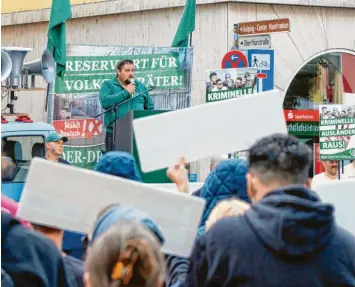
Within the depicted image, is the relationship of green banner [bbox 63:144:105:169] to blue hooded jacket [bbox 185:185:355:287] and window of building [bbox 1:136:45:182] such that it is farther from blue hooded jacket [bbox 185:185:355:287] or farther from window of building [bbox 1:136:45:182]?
blue hooded jacket [bbox 185:185:355:287]

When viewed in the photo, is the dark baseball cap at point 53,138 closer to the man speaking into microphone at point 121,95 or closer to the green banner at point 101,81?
the man speaking into microphone at point 121,95

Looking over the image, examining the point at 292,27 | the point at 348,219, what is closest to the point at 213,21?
the point at 292,27

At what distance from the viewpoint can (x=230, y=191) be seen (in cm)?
585

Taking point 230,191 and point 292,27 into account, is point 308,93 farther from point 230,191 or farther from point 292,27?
point 230,191

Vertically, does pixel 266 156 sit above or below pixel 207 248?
above

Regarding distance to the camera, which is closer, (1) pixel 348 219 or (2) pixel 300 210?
(2) pixel 300 210

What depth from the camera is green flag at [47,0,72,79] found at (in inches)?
688

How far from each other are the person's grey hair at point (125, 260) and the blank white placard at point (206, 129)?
1.70m

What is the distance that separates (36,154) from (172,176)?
9.34 meters

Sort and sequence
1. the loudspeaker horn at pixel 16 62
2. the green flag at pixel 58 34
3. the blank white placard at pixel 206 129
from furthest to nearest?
the green flag at pixel 58 34 → the loudspeaker horn at pixel 16 62 → the blank white placard at pixel 206 129

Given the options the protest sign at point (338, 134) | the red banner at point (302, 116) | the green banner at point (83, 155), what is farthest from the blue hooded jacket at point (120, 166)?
the red banner at point (302, 116)

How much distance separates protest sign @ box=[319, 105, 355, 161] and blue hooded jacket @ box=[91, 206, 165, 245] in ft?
39.3

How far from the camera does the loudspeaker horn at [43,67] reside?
16.2 m

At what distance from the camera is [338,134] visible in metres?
16.6
